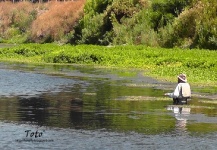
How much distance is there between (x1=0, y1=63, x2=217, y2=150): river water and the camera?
726 inches

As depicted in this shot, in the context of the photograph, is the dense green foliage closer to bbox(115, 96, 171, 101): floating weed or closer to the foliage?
the foliage

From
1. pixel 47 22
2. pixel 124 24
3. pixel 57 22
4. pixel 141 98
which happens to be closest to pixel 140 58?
pixel 124 24

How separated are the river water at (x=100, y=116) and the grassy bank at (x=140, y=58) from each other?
279cm

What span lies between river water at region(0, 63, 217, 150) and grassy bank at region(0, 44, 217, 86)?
279cm

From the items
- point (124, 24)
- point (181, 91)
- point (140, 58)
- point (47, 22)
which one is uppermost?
point (124, 24)

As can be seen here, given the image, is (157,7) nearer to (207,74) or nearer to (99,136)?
(207,74)

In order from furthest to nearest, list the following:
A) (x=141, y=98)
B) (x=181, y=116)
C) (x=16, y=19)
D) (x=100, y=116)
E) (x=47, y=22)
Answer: (x=16, y=19), (x=47, y=22), (x=141, y=98), (x=181, y=116), (x=100, y=116)

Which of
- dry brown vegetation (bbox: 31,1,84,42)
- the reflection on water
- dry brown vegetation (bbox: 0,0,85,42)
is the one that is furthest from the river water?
dry brown vegetation (bbox: 0,0,85,42)

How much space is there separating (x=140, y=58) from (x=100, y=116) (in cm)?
2525

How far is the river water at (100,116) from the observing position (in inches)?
726

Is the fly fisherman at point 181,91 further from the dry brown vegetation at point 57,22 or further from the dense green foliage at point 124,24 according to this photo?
the dry brown vegetation at point 57,22

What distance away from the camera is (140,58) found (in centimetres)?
4766

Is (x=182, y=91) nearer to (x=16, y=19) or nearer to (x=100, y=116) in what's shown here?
(x=100, y=116)

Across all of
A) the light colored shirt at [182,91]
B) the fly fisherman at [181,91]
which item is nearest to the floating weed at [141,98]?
the fly fisherman at [181,91]
